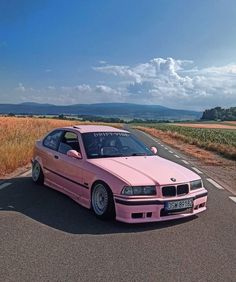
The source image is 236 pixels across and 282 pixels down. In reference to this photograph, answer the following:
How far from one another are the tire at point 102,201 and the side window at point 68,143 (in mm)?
1496

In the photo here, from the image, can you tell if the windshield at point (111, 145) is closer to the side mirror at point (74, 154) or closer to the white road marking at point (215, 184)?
the side mirror at point (74, 154)

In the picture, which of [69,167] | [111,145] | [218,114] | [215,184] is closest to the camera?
[69,167]

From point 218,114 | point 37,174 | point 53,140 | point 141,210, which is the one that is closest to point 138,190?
point 141,210

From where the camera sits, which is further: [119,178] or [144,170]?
[144,170]

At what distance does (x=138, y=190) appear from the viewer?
6391mm

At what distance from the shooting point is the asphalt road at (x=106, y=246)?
447cm

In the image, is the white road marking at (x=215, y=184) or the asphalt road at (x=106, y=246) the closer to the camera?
the asphalt road at (x=106, y=246)

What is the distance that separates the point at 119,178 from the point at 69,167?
5.51ft

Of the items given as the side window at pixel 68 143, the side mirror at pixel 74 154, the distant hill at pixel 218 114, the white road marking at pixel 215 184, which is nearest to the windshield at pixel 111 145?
the side mirror at pixel 74 154

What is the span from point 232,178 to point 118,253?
8341 mm

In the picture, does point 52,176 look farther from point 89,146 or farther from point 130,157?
point 130,157

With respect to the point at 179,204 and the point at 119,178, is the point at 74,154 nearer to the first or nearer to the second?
the point at 119,178

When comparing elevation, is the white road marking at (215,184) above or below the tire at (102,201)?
below

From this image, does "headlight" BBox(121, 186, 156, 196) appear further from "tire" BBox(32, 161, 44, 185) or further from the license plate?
"tire" BBox(32, 161, 44, 185)
